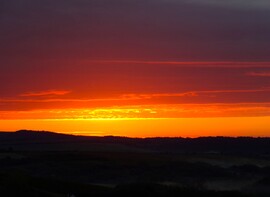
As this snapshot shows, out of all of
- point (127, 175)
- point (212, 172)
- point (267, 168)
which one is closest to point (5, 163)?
point (127, 175)

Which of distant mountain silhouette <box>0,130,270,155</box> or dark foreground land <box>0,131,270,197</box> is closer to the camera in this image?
dark foreground land <box>0,131,270,197</box>

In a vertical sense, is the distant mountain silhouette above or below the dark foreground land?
above

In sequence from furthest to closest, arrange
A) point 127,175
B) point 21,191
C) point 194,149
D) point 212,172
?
point 194,149 < point 212,172 < point 127,175 < point 21,191

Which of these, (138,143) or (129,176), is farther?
(138,143)

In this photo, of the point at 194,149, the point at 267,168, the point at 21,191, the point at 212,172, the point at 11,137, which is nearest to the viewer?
the point at 21,191

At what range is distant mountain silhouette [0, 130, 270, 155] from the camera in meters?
128

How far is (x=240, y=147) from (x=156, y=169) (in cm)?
6250

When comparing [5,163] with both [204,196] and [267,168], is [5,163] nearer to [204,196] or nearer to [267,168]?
[267,168]

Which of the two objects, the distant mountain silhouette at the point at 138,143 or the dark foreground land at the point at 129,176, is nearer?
the dark foreground land at the point at 129,176

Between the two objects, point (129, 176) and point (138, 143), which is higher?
point (138, 143)

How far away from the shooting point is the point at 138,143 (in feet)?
473

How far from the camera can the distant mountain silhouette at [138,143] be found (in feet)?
420

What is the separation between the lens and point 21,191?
33.6m

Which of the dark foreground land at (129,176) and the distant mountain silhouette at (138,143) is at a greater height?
the distant mountain silhouette at (138,143)
